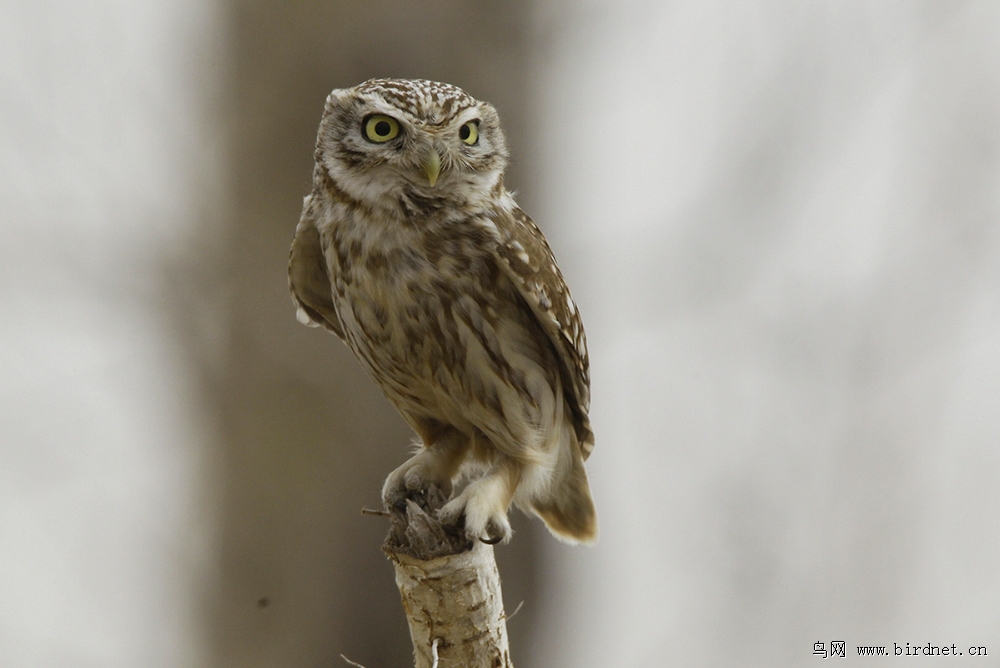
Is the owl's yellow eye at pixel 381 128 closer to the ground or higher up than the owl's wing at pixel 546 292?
higher up

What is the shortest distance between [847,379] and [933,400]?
0.45 metres

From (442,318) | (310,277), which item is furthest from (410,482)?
(310,277)

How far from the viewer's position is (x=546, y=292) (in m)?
2.63

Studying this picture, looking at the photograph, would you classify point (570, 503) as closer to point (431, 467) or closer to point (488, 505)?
point (431, 467)

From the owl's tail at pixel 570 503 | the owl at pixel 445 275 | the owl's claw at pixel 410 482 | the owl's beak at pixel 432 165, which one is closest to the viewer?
the owl's beak at pixel 432 165

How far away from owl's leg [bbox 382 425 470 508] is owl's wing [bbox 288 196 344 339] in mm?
500

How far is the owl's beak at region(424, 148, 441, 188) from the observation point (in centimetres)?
246

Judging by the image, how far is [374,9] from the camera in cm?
358

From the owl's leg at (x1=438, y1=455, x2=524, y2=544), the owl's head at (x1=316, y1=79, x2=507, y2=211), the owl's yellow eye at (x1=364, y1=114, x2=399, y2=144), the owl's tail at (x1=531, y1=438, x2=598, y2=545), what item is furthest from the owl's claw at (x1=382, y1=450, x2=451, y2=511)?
the owl's yellow eye at (x1=364, y1=114, x2=399, y2=144)

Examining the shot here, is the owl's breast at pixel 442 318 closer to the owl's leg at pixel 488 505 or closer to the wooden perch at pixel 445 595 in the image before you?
the owl's leg at pixel 488 505

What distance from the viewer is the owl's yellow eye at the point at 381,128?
101 inches

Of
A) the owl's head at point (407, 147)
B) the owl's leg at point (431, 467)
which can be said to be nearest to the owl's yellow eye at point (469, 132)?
the owl's head at point (407, 147)

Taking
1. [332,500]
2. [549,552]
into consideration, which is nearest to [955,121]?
[549,552]

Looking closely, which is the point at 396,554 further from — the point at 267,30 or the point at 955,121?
the point at 955,121
